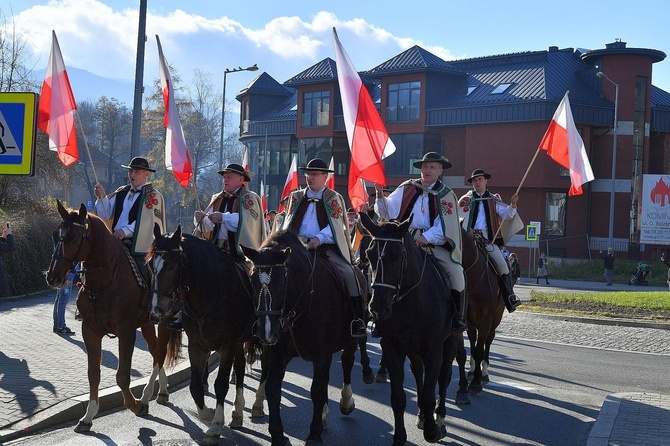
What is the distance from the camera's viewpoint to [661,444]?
7.87m

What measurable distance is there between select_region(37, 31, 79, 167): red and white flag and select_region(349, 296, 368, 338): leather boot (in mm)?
4658

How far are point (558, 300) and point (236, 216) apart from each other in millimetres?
17656

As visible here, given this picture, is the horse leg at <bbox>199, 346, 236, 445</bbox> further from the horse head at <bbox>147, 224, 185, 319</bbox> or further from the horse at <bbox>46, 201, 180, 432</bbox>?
the horse at <bbox>46, 201, 180, 432</bbox>

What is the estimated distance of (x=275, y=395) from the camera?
7363mm

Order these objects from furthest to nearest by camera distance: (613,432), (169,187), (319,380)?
(169,187) → (613,432) → (319,380)

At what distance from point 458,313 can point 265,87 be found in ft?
201

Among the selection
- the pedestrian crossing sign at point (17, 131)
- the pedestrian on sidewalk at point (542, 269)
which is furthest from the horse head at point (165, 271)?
the pedestrian on sidewalk at point (542, 269)

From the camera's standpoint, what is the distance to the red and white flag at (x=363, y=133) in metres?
9.77

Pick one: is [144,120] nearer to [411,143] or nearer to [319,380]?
[411,143]

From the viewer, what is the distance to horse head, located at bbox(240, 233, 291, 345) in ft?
23.2

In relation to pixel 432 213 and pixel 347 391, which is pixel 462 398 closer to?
pixel 347 391

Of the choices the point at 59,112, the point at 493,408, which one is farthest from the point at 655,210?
the point at 59,112

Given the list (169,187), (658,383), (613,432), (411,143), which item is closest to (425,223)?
(613,432)

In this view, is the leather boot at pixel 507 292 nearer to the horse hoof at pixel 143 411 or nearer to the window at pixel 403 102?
the horse hoof at pixel 143 411
